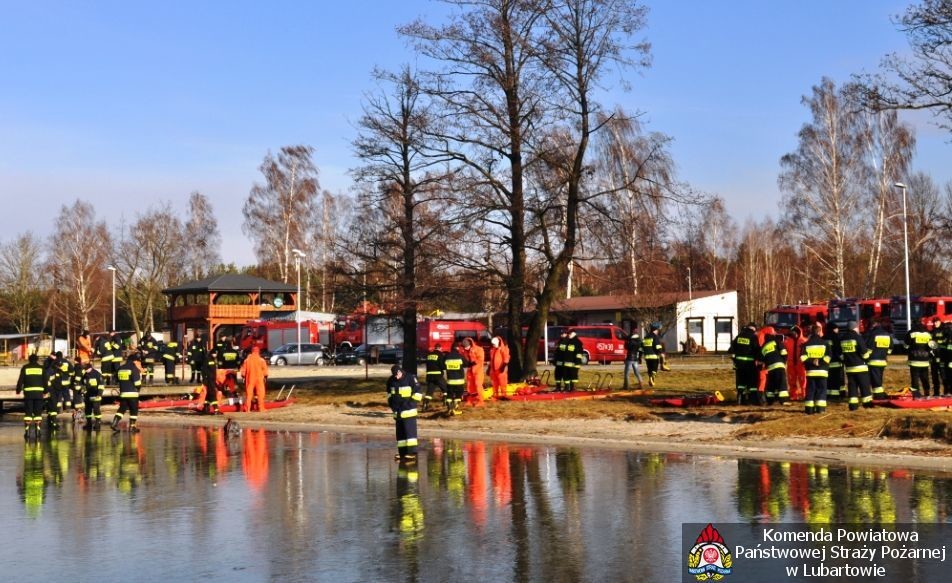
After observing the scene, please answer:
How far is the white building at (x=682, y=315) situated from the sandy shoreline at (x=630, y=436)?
31.6 m

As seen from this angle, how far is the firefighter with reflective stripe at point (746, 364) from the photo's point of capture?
2325 cm

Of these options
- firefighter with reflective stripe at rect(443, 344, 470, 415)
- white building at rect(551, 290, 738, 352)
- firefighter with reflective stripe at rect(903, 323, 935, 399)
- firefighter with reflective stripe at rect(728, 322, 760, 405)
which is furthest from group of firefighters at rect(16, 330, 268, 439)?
white building at rect(551, 290, 738, 352)

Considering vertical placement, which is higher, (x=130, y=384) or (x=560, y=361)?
(x=560, y=361)

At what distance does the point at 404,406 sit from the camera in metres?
16.5

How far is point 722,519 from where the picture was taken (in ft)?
35.9

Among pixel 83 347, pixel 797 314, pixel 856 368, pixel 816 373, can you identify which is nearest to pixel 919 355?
pixel 856 368

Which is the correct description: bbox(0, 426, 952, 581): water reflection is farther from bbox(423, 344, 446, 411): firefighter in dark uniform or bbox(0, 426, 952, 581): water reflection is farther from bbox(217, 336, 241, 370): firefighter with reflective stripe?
bbox(217, 336, 241, 370): firefighter with reflective stripe

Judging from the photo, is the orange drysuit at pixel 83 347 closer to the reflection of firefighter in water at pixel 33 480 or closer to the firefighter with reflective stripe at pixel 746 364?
the reflection of firefighter in water at pixel 33 480

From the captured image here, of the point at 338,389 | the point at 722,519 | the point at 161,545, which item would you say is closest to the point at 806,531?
the point at 722,519

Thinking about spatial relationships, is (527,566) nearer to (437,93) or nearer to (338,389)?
(437,93)

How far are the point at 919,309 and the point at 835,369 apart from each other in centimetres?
2988

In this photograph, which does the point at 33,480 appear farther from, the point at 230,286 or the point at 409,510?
the point at 230,286

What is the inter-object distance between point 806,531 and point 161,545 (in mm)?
6022

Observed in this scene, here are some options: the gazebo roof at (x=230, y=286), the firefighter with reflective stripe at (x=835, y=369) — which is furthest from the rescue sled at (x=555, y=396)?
the gazebo roof at (x=230, y=286)
